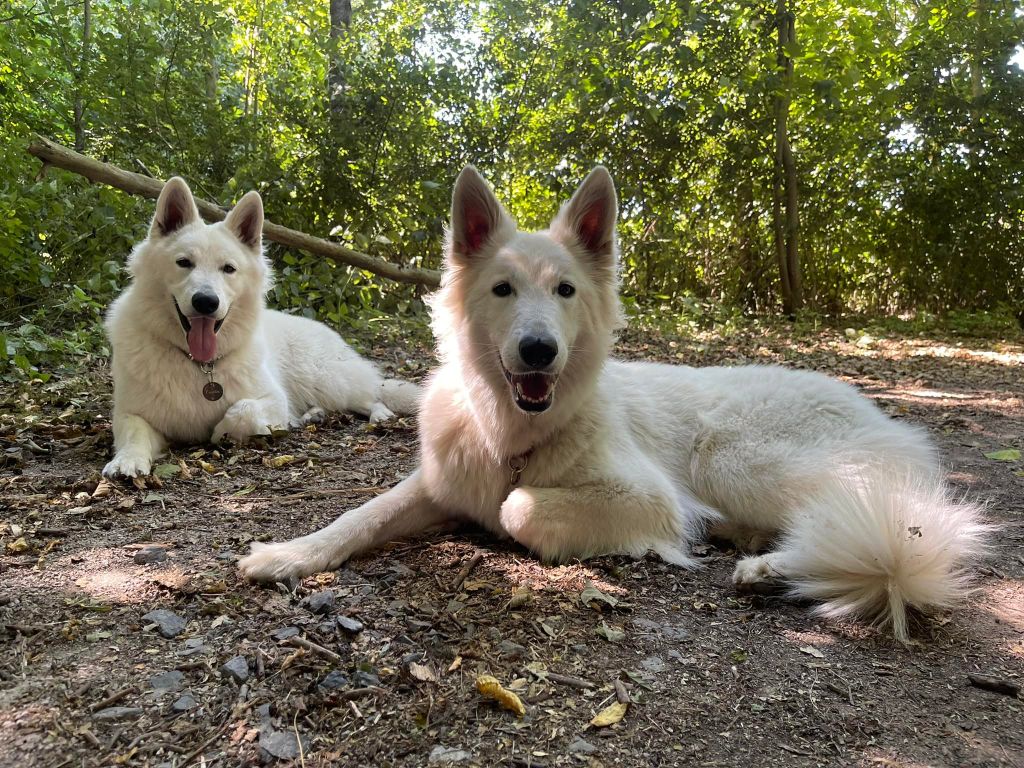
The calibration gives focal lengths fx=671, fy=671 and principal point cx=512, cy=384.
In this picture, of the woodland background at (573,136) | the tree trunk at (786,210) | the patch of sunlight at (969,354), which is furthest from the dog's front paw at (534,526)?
the tree trunk at (786,210)

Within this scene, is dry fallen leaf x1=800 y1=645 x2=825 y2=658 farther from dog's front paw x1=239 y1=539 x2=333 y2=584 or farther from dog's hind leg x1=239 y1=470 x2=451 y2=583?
dog's front paw x1=239 y1=539 x2=333 y2=584

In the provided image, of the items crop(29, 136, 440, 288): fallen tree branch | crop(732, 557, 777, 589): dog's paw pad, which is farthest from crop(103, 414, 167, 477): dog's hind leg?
crop(732, 557, 777, 589): dog's paw pad

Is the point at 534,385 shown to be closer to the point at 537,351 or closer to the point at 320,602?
the point at 537,351

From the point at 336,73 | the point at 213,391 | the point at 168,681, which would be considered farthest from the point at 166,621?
the point at 336,73

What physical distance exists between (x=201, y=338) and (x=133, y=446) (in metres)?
0.83

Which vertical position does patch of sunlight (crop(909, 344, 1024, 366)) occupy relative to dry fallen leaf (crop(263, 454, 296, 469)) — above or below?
below

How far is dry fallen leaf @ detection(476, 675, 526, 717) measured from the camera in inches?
69.6

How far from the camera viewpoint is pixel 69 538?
280cm

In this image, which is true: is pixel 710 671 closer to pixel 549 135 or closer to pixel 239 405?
pixel 239 405

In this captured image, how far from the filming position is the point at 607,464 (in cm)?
292

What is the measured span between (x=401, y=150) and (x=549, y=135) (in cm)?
253

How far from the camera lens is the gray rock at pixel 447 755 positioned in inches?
62.2

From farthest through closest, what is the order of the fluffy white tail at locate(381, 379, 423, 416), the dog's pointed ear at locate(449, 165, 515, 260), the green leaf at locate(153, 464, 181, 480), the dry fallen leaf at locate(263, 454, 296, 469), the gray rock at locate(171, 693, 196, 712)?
the fluffy white tail at locate(381, 379, 423, 416) < the dry fallen leaf at locate(263, 454, 296, 469) < the green leaf at locate(153, 464, 181, 480) < the dog's pointed ear at locate(449, 165, 515, 260) < the gray rock at locate(171, 693, 196, 712)

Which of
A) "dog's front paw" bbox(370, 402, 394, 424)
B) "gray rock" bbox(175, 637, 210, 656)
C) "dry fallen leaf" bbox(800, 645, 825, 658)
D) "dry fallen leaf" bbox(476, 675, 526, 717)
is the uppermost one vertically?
"dog's front paw" bbox(370, 402, 394, 424)
